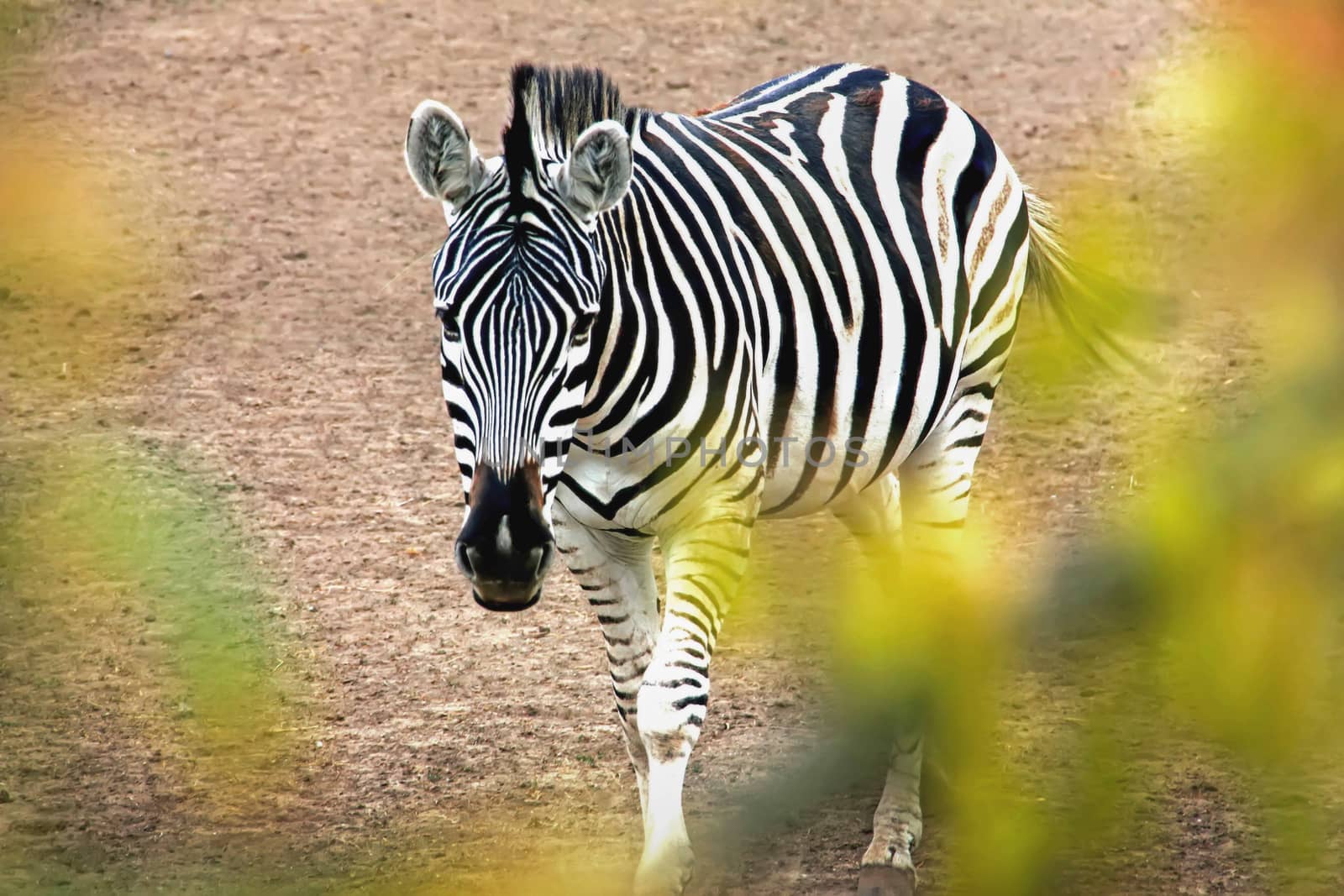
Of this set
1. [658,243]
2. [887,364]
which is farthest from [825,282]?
[658,243]

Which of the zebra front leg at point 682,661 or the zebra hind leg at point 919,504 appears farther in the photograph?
the zebra hind leg at point 919,504

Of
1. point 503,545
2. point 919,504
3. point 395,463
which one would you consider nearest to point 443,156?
point 503,545

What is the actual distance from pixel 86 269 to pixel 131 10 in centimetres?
1236

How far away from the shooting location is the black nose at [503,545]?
3318 millimetres

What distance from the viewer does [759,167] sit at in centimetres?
462

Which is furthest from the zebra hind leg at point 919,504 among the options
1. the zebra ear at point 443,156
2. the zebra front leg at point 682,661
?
the zebra ear at point 443,156

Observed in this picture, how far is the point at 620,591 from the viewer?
459 cm

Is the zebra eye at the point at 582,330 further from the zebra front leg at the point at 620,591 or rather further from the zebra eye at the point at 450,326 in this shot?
the zebra front leg at the point at 620,591

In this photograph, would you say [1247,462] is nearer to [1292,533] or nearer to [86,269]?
[1292,533]

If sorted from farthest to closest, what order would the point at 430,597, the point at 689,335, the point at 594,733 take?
the point at 430,597, the point at 594,733, the point at 689,335

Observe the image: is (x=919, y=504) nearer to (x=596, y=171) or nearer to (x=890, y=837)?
(x=890, y=837)

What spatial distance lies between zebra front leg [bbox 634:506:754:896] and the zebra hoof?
921 mm

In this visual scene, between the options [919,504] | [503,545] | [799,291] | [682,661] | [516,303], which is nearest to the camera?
[503,545]

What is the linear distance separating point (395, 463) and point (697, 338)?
13.9ft
